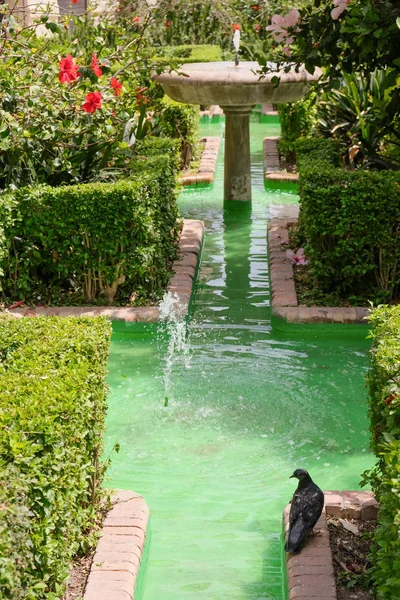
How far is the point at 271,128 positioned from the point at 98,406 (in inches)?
545

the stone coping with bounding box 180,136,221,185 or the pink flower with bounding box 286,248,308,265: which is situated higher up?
the stone coping with bounding box 180,136,221,185

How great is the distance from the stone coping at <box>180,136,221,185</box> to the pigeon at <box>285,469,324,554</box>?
843cm

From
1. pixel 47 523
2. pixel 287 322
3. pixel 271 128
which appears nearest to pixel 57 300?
pixel 287 322

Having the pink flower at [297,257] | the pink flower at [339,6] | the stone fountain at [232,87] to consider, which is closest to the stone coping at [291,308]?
the pink flower at [297,257]

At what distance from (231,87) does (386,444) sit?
710 centimetres

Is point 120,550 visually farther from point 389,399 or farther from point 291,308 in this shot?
point 291,308

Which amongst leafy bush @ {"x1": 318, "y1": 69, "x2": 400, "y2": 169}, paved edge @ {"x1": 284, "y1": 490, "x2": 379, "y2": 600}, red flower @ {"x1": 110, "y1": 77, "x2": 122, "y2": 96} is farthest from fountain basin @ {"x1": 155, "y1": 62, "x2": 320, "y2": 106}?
paved edge @ {"x1": 284, "y1": 490, "x2": 379, "y2": 600}

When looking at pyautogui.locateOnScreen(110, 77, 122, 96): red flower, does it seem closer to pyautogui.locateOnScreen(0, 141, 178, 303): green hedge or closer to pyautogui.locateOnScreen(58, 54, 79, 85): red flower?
pyautogui.locateOnScreen(58, 54, 79, 85): red flower

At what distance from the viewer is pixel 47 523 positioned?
11.2ft

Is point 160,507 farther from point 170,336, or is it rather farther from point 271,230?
point 271,230

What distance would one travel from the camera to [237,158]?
11406mm

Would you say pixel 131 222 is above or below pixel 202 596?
above

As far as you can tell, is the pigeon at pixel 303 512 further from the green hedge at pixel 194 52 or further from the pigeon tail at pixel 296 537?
the green hedge at pixel 194 52

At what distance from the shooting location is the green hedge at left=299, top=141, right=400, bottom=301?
7383 mm
